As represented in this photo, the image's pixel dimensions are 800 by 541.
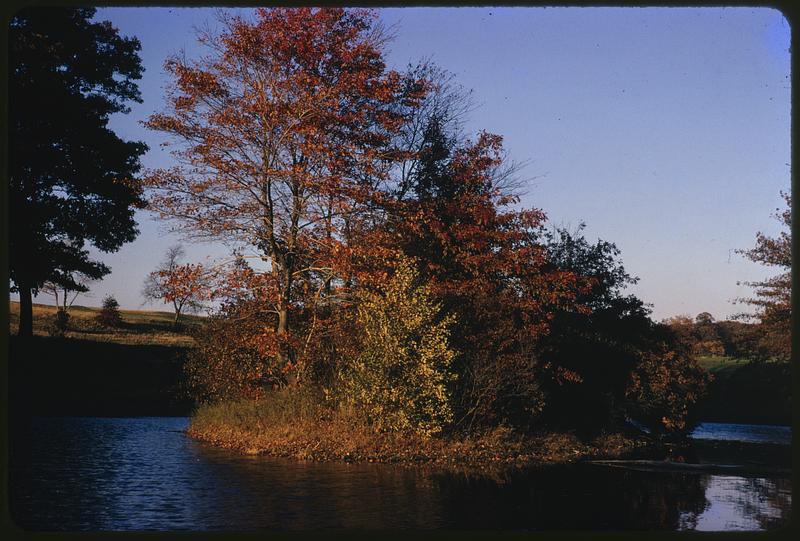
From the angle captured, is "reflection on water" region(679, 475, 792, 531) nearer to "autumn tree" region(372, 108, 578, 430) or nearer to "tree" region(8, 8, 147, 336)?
"autumn tree" region(372, 108, 578, 430)

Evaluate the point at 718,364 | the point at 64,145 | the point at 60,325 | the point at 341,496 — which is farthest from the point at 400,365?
the point at 718,364

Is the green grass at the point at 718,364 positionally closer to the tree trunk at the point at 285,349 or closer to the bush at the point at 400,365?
the tree trunk at the point at 285,349

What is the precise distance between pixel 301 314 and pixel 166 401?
21.1 meters

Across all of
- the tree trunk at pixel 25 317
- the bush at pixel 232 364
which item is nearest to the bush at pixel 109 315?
the tree trunk at pixel 25 317

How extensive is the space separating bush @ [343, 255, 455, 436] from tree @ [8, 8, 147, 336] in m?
12.2

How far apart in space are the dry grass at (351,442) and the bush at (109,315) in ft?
118

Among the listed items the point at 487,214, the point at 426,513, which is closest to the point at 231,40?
the point at 487,214

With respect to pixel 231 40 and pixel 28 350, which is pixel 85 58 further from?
pixel 28 350

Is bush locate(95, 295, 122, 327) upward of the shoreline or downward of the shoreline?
upward

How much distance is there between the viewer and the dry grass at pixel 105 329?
1982 inches

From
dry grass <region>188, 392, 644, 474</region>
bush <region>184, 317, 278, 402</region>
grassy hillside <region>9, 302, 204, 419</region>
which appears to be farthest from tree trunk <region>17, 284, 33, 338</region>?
dry grass <region>188, 392, 644, 474</region>

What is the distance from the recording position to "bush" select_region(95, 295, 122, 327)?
57625mm

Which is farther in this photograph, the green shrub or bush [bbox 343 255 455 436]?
the green shrub

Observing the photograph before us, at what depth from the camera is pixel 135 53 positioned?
3409 cm
